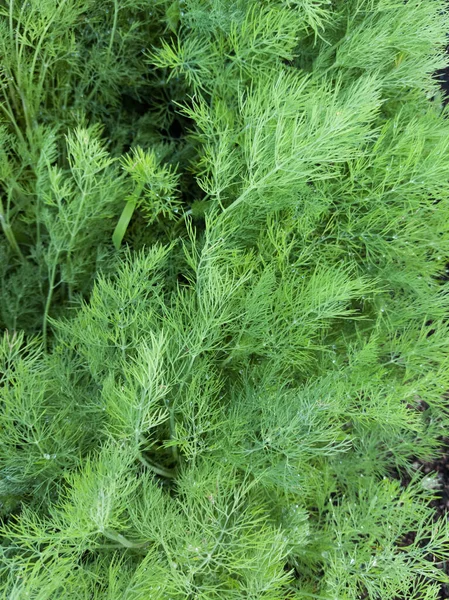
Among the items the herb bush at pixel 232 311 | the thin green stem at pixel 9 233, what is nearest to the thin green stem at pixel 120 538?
the herb bush at pixel 232 311

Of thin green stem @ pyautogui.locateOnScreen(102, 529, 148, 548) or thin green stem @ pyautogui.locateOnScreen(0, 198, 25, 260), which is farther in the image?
thin green stem @ pyautogui.locateOnScreen(0, 198, 25, 260)

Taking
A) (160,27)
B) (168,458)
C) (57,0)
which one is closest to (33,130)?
(57,0)

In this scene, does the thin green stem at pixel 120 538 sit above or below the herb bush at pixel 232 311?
below

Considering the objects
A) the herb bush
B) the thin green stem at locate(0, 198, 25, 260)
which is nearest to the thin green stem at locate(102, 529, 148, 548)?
the herb bush

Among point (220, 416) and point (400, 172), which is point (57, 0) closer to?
point (400, 172)

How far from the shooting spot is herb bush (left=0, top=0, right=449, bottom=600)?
2.77ft

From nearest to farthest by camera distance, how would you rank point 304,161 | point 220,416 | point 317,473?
point 304,161 → point 220,416 → point 317,473

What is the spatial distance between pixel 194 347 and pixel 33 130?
0.64 metres

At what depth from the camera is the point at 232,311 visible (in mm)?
936

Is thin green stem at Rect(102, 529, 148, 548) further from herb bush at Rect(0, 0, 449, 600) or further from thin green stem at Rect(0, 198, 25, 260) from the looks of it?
thin green stem at Rect(0, 198, 25, 260)

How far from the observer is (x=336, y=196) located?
39.7 inches

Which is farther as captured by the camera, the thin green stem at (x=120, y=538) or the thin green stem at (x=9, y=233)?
the thin green stem at (x=9, y=233)

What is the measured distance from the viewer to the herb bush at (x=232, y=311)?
0.84 m

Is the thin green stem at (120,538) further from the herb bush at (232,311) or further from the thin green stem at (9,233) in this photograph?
the thin green stem at (9,233)
